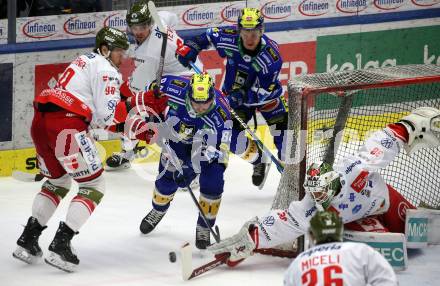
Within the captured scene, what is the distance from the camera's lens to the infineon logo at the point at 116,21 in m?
9.14

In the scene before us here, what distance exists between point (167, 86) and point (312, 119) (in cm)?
97

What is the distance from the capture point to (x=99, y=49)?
6.81m

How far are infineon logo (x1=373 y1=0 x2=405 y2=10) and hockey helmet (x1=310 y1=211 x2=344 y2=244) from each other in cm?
556

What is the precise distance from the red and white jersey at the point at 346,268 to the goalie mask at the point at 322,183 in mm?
A: 1722

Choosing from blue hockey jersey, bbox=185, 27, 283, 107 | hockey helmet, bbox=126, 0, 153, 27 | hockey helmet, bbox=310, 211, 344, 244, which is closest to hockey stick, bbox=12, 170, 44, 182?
hockey helmet, bbox=126, 0, 153, 27

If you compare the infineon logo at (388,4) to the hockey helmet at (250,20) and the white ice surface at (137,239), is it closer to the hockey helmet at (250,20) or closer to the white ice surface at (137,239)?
the white ice surface at (137,239)

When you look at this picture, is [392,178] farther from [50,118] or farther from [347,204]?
[50,118]

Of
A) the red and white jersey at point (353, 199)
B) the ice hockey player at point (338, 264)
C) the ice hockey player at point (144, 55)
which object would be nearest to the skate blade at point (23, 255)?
the red and white jersey at point (353, 199)

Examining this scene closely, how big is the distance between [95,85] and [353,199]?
1543 millimetres

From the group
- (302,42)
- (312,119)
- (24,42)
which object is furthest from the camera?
(302,42)

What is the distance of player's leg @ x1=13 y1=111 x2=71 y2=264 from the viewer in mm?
6730

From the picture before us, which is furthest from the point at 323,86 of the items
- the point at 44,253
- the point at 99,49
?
the point at 44,253

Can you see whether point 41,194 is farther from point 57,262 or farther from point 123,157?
point 123,157

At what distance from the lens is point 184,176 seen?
23.6ft
